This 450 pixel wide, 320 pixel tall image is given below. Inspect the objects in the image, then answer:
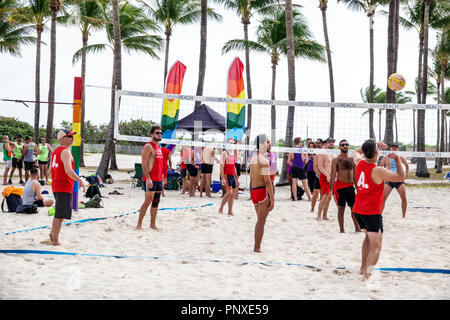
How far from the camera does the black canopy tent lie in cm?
1458

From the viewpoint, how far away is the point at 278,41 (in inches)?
881

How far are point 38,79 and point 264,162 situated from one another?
2067 centimetres

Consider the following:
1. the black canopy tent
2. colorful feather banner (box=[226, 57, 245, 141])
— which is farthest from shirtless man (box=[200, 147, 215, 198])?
the black canopy tent

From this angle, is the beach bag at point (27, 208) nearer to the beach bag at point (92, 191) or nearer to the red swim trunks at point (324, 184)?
the beach bag at point (92, 191)

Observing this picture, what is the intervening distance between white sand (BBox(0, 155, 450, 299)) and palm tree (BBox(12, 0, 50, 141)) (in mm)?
15562

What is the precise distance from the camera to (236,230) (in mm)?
6129

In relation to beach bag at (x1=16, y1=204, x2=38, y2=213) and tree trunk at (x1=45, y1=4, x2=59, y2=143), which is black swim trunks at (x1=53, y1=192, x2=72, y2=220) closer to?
beach bag at (x1=16, y1=204, x2=38, y2=213)

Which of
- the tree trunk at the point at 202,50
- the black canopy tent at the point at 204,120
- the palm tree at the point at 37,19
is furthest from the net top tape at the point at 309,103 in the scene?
the palm tree at the point at 37,19

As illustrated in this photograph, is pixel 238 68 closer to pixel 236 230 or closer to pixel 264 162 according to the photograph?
pixel 236 230

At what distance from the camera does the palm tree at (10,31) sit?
2281 cm

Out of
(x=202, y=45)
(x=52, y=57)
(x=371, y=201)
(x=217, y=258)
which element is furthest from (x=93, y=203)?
(x=52, y=57)
